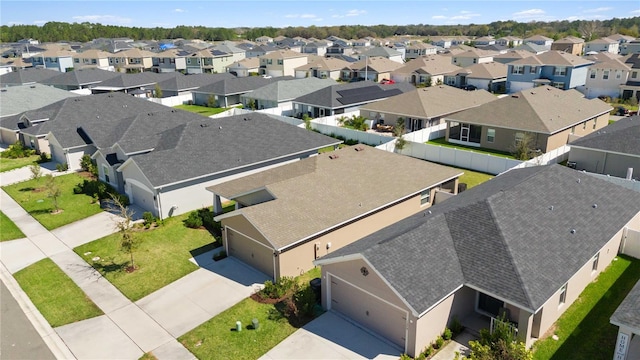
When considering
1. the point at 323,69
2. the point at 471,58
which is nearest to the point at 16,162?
the point at 323,69

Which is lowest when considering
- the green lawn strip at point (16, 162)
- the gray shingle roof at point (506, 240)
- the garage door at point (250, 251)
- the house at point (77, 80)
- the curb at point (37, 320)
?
the curb at point (37, 320)

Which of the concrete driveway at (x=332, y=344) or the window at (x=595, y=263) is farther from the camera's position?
the window at (x=595, y=263)

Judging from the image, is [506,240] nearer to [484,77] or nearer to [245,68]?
[484,77]

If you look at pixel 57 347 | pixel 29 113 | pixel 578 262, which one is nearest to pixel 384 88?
pixel 29 113

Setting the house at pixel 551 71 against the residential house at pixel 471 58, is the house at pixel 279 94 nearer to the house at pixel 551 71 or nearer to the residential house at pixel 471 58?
the house at pixel 551 71

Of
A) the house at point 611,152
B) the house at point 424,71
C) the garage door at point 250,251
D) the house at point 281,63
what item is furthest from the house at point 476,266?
the house at point 281,63

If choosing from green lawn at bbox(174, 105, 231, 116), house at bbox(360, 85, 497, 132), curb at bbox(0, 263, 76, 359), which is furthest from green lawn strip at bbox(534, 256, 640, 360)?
green lawn at bbox(174, 105, 231, 116)
